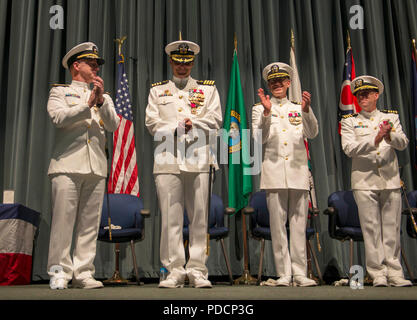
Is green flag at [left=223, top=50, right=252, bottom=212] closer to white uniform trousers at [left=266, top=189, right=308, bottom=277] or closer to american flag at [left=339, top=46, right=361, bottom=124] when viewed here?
american flag at [left=339, top=46, right=361, bottom=124]

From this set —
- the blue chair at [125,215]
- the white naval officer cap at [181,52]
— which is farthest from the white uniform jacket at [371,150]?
the blue chair at [125,215]

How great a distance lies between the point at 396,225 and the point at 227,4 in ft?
11.9

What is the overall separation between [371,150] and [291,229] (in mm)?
984

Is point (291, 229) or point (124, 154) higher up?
point (124, 154)

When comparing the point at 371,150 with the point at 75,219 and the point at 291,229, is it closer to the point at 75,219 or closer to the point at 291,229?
the point at 291,229

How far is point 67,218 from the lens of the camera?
131 inches

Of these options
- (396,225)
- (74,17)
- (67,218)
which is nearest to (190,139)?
(67,218)

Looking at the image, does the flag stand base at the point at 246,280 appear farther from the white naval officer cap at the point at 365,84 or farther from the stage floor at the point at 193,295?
the white naval officer cap at the point at 365,84

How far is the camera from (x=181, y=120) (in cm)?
352

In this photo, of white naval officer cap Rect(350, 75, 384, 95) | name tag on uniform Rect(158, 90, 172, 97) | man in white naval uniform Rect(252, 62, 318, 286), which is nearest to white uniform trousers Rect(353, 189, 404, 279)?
man in white naval uniform Rect(252, 62, 318, 286)

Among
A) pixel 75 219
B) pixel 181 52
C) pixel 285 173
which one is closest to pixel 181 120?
pixel 181 52

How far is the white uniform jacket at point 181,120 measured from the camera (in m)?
3.47
